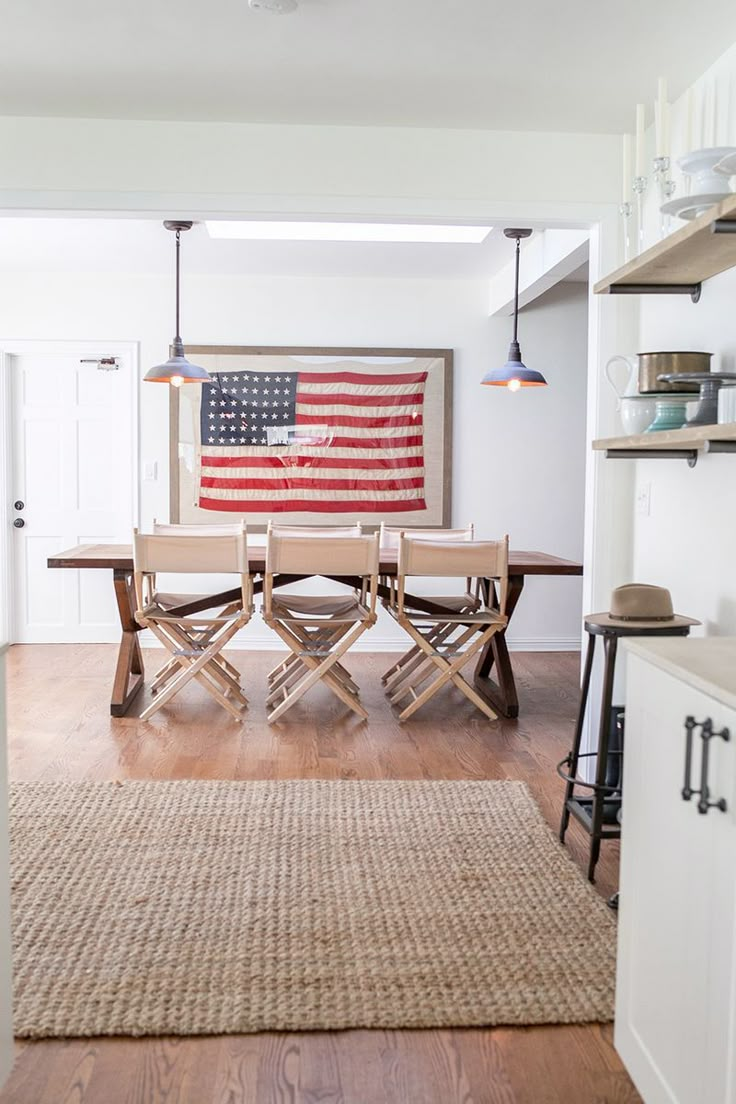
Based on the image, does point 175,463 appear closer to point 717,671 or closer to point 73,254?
point 73,254

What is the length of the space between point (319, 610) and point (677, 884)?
3387 mm

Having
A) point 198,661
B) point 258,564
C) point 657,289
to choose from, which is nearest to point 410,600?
point 258,564

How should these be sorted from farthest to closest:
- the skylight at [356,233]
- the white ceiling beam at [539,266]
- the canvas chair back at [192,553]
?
the skylight at [356,233] < the white ceiling beam at [539,266] < the canvas chair back at [192,553]

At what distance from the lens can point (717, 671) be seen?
5.02ft

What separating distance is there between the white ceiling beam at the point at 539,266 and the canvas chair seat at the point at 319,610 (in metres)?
1.72

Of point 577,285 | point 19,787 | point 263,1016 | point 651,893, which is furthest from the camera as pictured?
point 577,285

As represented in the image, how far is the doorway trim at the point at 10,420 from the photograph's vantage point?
6293 millimetres

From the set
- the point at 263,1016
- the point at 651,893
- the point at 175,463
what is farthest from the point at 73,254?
the point at 651,893

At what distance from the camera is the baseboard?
20.9ft

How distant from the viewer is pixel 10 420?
6355 millimetres

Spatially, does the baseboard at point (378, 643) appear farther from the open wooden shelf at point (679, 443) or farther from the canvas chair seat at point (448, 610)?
the open wooden shelf at point (679, 443)

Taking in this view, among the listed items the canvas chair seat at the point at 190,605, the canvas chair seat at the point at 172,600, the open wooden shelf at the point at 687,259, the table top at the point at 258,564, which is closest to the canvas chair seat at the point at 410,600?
the table top at the point at 258,564

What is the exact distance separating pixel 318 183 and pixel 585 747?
238 centimetres

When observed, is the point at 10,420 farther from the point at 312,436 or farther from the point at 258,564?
the point at 258,564
